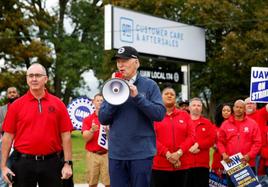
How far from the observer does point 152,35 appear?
18484mm

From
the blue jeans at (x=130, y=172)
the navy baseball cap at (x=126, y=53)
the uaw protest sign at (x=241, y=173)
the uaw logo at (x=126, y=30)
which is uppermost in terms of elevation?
the uaw logo at (x=126, y=30)

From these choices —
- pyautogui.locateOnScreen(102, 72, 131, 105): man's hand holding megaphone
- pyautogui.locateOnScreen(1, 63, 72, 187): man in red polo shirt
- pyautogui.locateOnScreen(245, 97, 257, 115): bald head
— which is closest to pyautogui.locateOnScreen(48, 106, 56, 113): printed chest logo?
pyautogui.locateOnScreen(1, 63, 72, 187): man in red polo shirt

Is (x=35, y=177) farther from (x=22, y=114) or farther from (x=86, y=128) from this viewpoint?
(x=86, y=128)

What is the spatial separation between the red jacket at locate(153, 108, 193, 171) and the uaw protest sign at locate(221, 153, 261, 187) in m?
1.16

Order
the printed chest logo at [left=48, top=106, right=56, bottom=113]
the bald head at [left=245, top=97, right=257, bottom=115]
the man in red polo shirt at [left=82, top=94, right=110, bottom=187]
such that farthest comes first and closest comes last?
the bald head at [left=245, top=97, right=257, bottom=115] < the man in red polo shirt at [left=82, top=94, right=110, bottom=187] < the printed chest logo at [left=48, top=106, right=56, bottom=113]

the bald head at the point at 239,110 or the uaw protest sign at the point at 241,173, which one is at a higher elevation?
the bald head at the point at 239,110

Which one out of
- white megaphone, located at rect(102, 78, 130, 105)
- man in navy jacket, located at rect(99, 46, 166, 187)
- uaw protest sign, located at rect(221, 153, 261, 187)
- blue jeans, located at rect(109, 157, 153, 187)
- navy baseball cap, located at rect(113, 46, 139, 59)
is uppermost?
navy baseball cap, located at rect(113, 46, 139, 59)

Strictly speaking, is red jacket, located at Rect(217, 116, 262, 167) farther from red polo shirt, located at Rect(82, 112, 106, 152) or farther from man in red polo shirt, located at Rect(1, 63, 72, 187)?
man in red polo shirt, located at Rect(1, 63, 72, 187)

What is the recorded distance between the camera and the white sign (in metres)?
16.7

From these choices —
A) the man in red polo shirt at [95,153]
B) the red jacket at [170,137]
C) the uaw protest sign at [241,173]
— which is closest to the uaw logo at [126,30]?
Answer: the man in red polo shirt at [95,153]

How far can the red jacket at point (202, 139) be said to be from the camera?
9.09 metres

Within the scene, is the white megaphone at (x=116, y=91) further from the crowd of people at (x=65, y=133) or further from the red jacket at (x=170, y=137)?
the red jacket at (x=170, y=137)

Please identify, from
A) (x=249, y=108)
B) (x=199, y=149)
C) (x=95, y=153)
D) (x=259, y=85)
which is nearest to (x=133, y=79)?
(x=199, y=149)

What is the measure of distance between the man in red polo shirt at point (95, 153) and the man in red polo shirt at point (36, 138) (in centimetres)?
299
